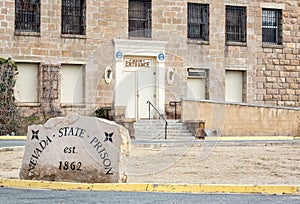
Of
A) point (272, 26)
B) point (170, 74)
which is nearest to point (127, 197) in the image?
point (170, 74)

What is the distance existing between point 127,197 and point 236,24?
22.9m

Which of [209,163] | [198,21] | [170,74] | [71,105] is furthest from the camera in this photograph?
[198,21]

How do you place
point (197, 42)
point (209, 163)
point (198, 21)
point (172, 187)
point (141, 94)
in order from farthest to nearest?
point (198, 21)
point (197, 42)
point (141, 94)
point (209, 163)
point (172, 187)

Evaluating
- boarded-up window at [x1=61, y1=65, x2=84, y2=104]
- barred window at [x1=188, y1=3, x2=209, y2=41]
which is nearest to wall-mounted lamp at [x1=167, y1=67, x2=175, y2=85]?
barred window at [x1=188, y1=3, x2=209, y2=41]

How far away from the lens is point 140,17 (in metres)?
30.9

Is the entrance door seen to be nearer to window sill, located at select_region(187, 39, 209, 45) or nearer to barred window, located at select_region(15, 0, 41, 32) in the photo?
window sill, located at select_region(187, 39, 209, 45)

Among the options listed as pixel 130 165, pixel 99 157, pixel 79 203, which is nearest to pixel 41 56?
pixel 130 165

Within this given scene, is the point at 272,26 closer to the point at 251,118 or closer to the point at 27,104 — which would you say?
the point at 251,118

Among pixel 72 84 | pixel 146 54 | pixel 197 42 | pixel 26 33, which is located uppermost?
pixel 26 33

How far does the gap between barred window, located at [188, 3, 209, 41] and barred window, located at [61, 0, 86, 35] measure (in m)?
4.91

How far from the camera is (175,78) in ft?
100

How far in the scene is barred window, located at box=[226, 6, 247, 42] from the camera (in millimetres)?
32500

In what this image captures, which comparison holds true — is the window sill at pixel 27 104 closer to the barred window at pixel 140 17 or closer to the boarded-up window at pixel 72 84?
the boarded-up window at pixel 72 84

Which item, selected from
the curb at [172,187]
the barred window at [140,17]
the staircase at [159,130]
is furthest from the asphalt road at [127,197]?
the barred window at [140,17]
